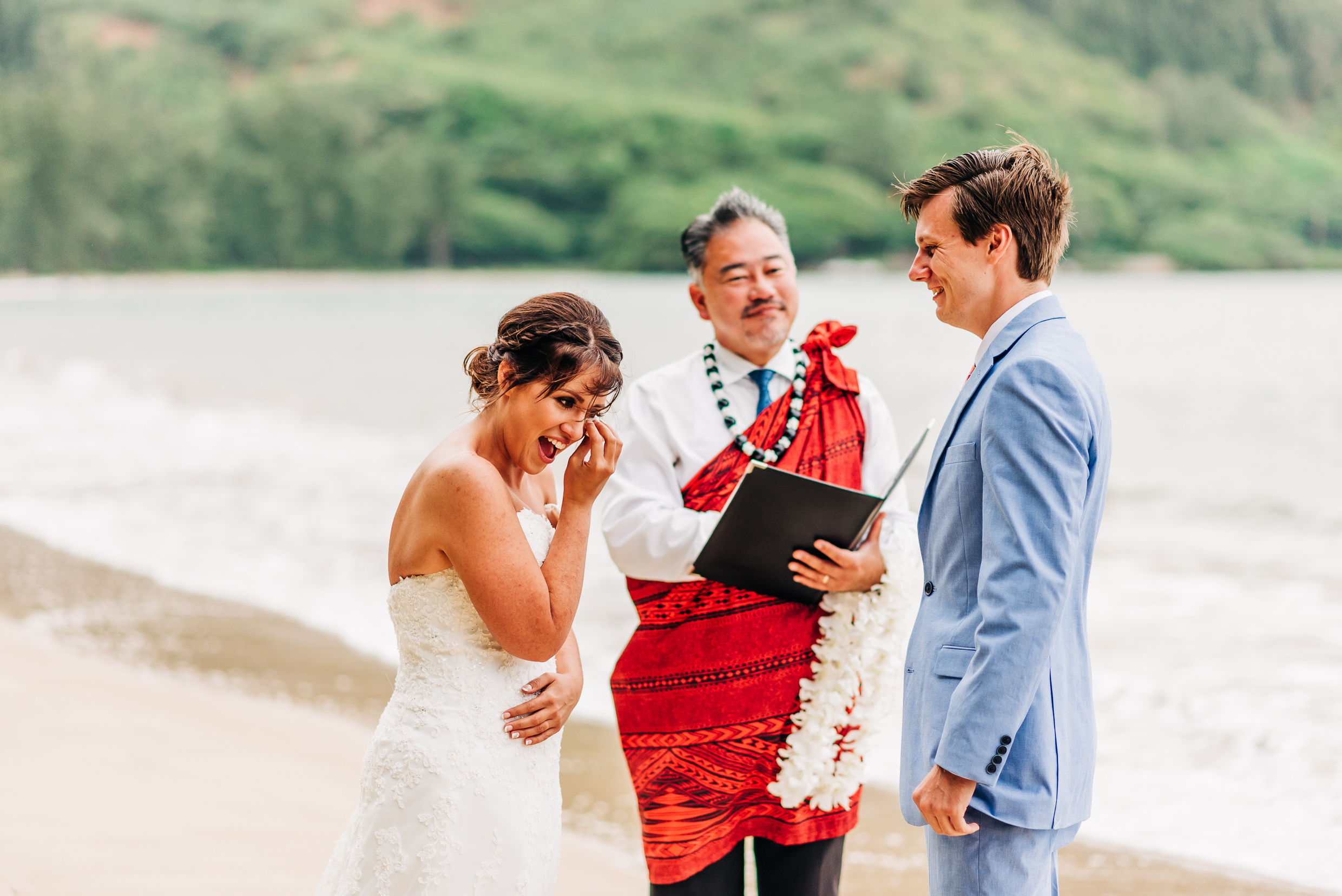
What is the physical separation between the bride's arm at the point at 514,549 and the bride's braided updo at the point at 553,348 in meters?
0.11

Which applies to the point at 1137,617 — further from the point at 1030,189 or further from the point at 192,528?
the point at 192,528

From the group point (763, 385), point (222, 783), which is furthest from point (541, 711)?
point (222, 783)

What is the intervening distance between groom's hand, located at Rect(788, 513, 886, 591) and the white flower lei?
0.06 metres

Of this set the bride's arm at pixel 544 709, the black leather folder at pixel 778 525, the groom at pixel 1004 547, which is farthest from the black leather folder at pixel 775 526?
the bride's arm at pixel 544 709

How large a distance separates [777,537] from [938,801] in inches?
29.0

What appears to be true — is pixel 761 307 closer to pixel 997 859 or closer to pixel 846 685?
pixel 846 685

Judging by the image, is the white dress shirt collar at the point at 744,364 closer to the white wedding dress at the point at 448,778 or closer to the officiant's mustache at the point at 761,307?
the officiant's mustache at the point at 761,307

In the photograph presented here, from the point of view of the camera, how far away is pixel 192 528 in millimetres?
10812

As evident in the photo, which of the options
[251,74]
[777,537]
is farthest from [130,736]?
[251,74]

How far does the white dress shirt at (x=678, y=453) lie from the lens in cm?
257

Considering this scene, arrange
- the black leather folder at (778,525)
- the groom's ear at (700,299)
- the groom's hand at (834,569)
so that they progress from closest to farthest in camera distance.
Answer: the black leather folder at (778,525) < the groom's hand at (834,569) < the groom's ear at (700,299)

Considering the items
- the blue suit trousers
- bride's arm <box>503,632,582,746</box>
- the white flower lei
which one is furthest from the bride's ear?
the blue suit trousers

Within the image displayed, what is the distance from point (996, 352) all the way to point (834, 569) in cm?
73

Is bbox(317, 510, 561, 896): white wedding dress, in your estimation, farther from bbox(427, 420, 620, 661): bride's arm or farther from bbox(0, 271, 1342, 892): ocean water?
bbox(0, 271, 1342, 892): ocean water
